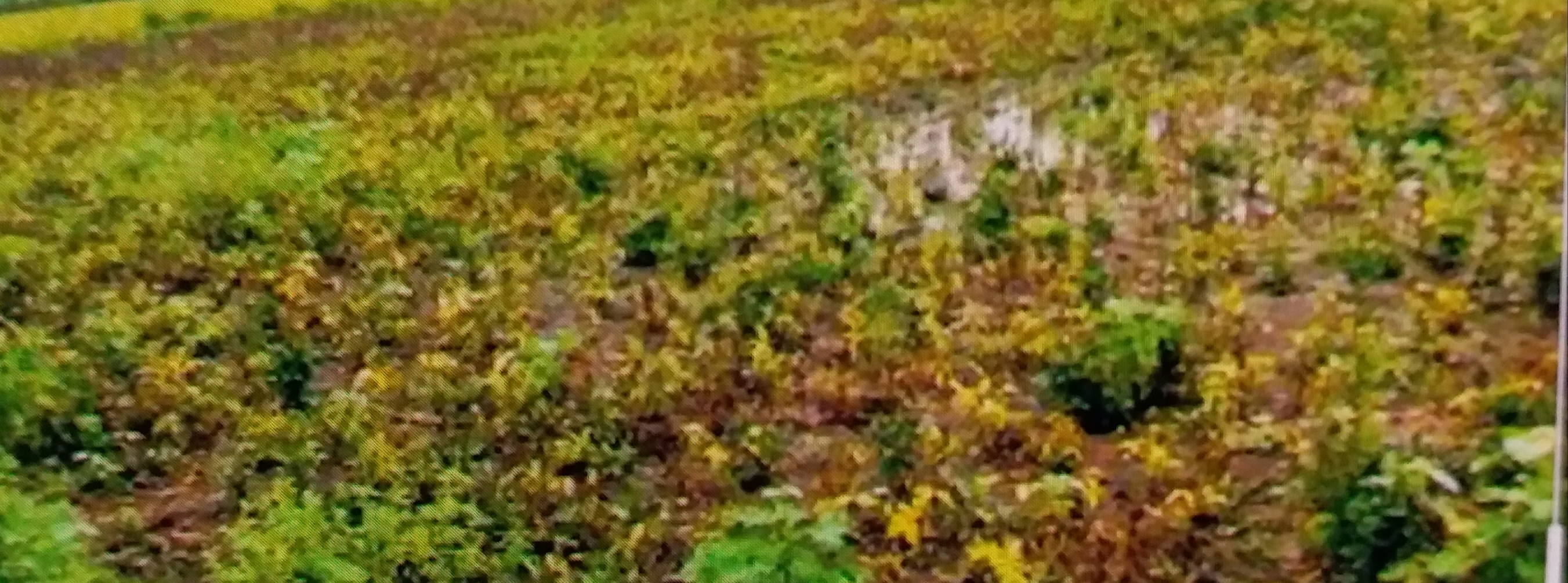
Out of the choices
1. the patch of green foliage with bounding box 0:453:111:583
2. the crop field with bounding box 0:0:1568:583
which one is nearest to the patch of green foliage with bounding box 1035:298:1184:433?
the crop field with bounding box 0:0:1568:583

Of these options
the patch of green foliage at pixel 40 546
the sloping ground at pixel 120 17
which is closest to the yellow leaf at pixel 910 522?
the patch of green foliage at pixel 40 546

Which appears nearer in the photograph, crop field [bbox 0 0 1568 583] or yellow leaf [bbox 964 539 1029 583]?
yellow leaf [bbox 964 539 1029 583]

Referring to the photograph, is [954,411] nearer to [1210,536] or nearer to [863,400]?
[863,400]

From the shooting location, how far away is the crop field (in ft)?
16.2

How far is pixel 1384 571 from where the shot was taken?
4480 millimetres

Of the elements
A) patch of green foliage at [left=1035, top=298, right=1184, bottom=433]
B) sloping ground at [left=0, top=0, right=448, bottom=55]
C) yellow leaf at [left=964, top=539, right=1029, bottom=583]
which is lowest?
yellow leaf at [left=964, top=539, right=1029, bottom=583]

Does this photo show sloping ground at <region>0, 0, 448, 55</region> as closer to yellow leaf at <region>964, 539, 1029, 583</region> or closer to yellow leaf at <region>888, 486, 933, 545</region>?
yellow leaf at <region>888, 486, 933, 545</region>

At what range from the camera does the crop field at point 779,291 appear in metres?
4.93

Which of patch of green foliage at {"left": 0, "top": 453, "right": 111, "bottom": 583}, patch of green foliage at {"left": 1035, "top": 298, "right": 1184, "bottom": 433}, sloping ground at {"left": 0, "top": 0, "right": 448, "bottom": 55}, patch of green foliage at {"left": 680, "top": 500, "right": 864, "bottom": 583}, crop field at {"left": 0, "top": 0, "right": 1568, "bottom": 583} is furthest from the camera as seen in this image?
sloping ground at {"left": 0, "top": 0, "right": 448, "bottom": 55}

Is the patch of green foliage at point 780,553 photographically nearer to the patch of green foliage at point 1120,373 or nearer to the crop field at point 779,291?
the crop field at point 779,291

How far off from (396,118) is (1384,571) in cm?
370

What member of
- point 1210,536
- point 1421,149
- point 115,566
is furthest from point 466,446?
point 1421,149

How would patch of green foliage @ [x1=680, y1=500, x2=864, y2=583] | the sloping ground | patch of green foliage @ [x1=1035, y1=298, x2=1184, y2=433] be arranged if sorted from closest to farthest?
1. patch of green foliage @ [x1=680, y1=500, x2=864, y2=583]
2. patch of green foliage @ [x1=1035, y1=298, x2=1184, y2=433]
3. the sloping ground

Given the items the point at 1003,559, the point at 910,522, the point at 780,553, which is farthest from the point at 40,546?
the point at 1003,559
